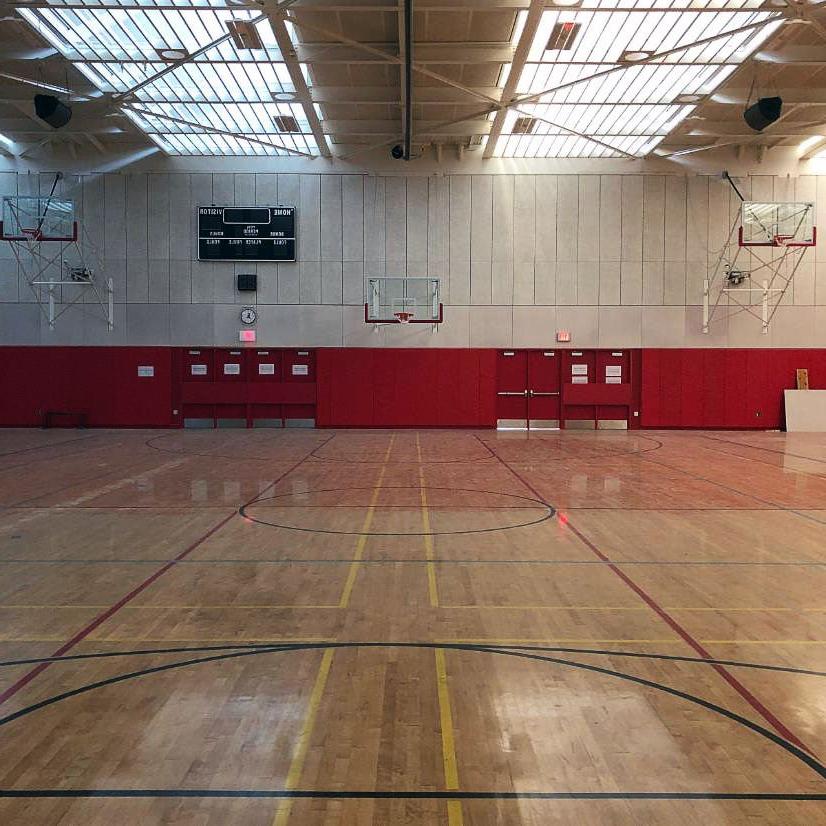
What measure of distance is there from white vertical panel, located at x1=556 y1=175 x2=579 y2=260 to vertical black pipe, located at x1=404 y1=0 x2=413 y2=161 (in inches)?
222

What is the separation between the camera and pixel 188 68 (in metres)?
23.8

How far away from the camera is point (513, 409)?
3184 centimetres

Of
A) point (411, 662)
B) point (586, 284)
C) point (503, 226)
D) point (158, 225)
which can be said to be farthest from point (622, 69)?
point (411, 662)

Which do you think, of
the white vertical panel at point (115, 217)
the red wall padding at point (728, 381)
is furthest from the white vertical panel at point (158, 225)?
the red wall padding at point (728, 381)

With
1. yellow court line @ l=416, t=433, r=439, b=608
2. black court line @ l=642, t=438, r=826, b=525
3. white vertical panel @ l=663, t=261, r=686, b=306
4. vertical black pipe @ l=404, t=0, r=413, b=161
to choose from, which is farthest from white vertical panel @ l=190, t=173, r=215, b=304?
yellow court line @ l=416, t=433, r=439, b=608

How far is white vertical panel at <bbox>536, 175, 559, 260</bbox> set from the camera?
101ft

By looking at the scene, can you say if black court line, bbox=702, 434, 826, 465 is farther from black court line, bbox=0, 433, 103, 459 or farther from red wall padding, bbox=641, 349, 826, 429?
black court line, bbox=0, 433, 103, 459

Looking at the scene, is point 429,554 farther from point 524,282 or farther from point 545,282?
point 545,282

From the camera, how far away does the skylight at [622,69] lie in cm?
2027

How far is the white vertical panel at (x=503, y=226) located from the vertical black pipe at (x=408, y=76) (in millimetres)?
3635

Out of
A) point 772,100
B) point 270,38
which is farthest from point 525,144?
point 270,38

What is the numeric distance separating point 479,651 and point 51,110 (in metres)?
22.3

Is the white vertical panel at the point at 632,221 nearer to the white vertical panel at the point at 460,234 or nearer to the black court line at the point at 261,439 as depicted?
the white vertical panel at the point at 460,234

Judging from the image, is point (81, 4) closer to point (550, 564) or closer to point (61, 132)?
point (61, 132)
